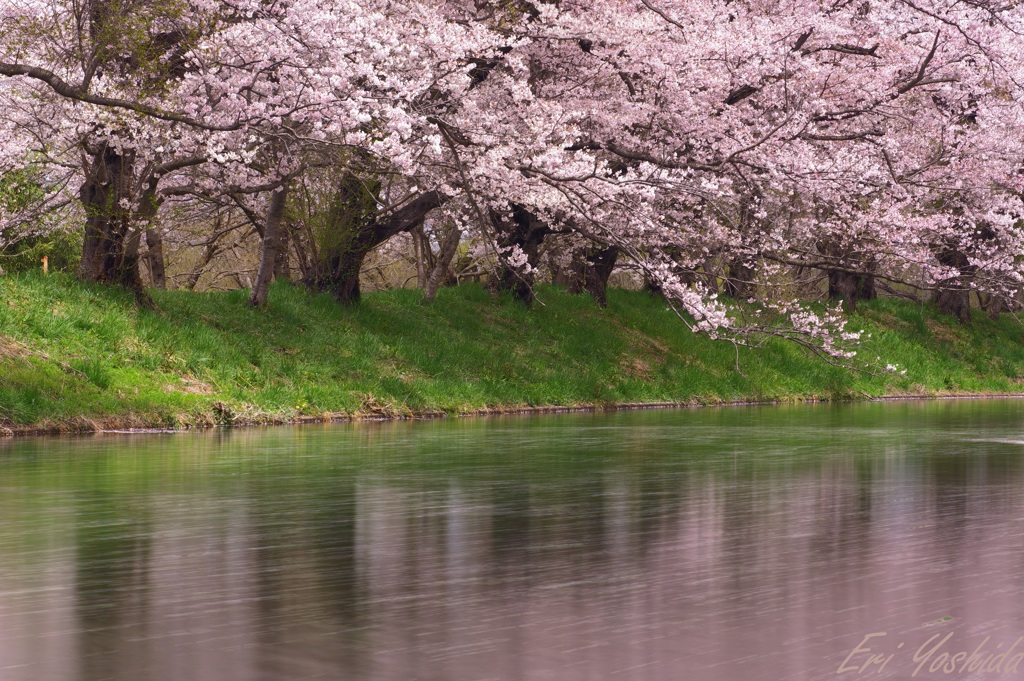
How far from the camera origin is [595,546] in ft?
29.2

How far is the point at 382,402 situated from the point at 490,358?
5345 mm

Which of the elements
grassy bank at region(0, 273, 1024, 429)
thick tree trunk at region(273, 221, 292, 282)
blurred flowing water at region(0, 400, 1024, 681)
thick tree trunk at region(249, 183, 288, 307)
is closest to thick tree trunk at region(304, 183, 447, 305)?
grassy bank at region(0, 273, 1024, 429)

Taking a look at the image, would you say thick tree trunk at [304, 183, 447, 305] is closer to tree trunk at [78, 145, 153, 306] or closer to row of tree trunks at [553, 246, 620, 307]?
tree trunk at [78, 145, 153, 306]

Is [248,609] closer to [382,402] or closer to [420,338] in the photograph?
[382,402]

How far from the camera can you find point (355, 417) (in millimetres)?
24453

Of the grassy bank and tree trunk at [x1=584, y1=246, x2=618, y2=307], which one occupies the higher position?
tree trunk at [x1=584, y1=246, x2=618, y2=307]

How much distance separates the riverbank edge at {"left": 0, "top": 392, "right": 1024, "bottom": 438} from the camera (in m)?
19.6

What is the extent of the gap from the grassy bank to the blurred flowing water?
4.90 meters

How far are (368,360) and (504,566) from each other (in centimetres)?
1931

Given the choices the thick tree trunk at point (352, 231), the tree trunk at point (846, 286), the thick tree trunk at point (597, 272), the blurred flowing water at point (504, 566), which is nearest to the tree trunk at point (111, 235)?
the thick tree trunk at point (352, 231)

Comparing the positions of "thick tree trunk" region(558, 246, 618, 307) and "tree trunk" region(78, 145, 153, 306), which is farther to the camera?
"thick tree trunk" region(558, 246, 618, 307)

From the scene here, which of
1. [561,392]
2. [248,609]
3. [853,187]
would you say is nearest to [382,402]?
[561,392]

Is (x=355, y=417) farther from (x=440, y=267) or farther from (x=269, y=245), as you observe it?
(x=440, y=267)

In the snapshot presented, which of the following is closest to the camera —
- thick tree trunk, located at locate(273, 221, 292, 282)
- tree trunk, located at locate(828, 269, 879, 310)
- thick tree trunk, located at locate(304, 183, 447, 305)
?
thick tree trunk, located at locate(304, 183, 447, 305)
